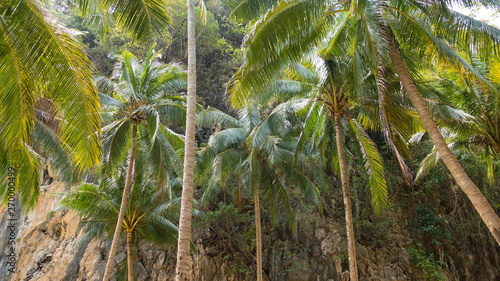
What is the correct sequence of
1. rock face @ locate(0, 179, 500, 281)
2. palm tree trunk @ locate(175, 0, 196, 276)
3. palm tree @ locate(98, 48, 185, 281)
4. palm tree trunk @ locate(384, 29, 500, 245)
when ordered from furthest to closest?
rock face @ locate(0, 179, 500, 281)
palm tree @ locate(98, 48, 185, 281)
palm tree trunk @ locate(384, 29, 500, 245)
palm tree trunk @ locate(175, 0, 196, 276)

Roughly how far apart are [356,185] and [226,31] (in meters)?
13.4

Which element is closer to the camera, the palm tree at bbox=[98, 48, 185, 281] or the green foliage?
the palm tree at bbox=[98, 48, 185, 281]

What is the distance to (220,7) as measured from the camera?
23.9 metres

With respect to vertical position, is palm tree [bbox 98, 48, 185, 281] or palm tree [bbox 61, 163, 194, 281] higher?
palm tree [bbox 98, 48, 185, 281]

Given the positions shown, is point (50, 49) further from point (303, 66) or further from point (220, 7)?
point (220, 7)

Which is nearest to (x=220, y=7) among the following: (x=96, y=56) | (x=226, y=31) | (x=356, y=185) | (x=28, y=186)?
(x=226, y=31)

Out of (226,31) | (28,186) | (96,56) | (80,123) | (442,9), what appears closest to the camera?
(80,123)

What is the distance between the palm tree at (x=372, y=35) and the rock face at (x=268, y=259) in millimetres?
9917

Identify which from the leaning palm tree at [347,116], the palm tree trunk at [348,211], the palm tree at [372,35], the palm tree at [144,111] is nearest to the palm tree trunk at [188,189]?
the palm tree at [372,35]

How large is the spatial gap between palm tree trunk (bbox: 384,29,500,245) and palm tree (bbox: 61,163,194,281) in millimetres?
8184

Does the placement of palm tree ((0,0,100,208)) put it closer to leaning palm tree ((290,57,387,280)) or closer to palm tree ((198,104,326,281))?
leaning palm tree ((290,57,387,280))

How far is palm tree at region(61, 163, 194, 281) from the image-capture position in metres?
11.5

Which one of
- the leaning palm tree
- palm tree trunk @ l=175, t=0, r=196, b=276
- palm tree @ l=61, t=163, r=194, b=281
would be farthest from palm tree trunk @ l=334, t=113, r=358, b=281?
palm tree @ l=61, t=163, r=194, b=281

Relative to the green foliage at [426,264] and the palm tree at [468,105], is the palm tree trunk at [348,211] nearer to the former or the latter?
the palm tree at [468,105]
